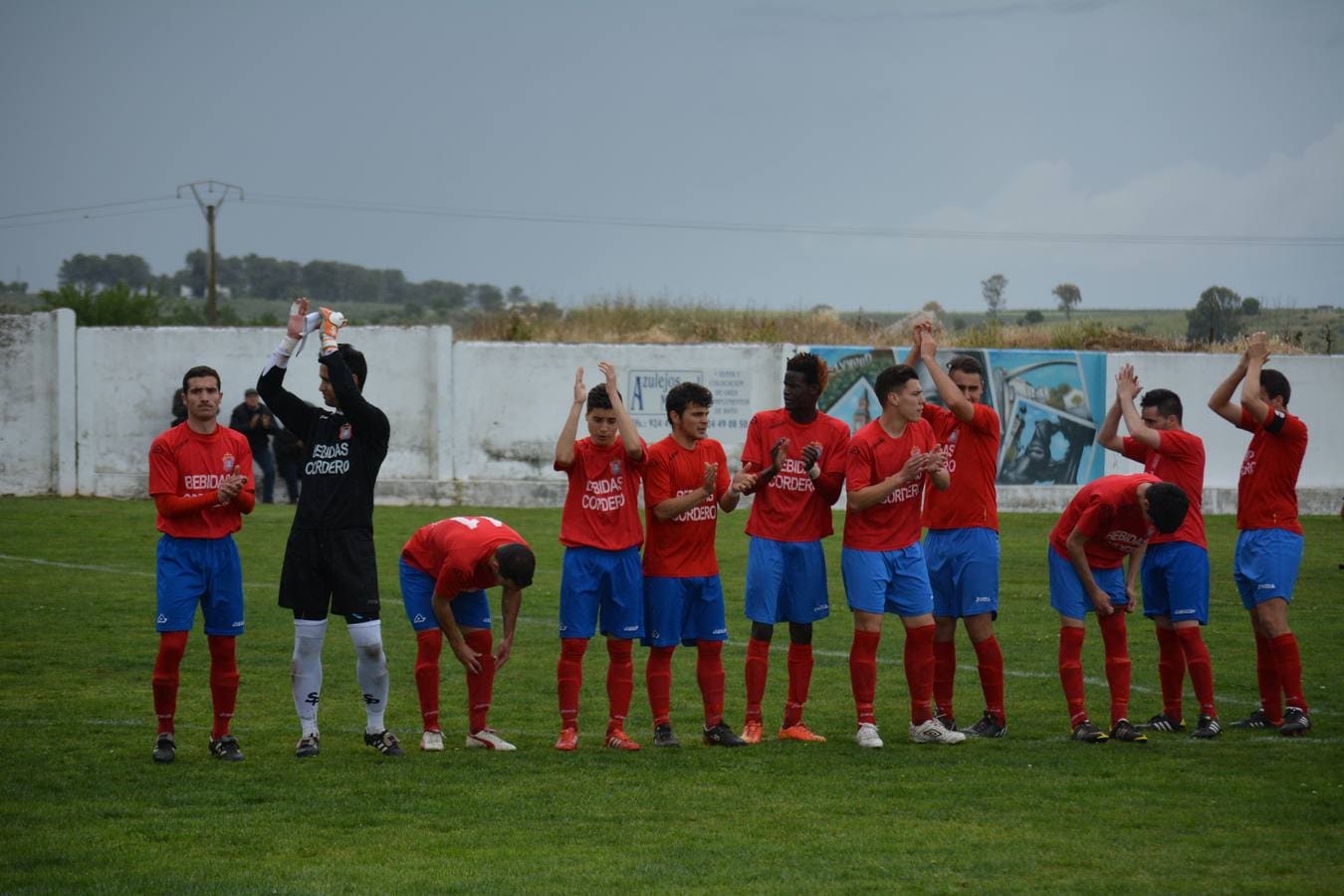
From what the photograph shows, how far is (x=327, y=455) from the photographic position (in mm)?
8531

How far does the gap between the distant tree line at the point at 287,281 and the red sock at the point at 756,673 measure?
3873 inches

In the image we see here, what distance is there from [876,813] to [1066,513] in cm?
290

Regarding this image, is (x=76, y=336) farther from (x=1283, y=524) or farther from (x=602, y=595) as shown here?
(x=1283, y=524)

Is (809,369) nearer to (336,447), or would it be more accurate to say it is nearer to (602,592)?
(602,592)

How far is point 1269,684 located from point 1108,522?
1.69 metres

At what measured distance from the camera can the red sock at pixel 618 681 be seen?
8.74 metres

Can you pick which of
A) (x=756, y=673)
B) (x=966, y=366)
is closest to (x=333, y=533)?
(x=756, y=673)

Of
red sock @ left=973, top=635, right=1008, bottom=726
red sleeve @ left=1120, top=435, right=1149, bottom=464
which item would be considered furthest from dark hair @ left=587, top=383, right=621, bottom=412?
red sleeve @ left=1120, top=435, right=1149, bottom=464

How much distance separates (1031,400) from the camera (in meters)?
27.9

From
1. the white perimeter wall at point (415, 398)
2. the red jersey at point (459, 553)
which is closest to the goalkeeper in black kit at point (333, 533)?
the red jersey at point (459, 553)

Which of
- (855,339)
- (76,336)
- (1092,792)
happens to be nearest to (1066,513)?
(1092,792)

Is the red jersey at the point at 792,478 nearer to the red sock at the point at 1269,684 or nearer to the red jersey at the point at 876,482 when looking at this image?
the red jersey at the point at 876,482

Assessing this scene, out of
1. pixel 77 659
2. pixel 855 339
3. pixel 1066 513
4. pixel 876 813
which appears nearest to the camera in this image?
pixel 876 813

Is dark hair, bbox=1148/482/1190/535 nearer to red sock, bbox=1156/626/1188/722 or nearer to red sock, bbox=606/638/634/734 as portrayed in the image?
red sock, bbox=1156/626/1188/722
